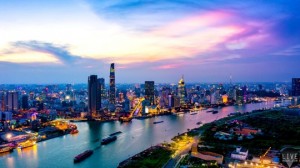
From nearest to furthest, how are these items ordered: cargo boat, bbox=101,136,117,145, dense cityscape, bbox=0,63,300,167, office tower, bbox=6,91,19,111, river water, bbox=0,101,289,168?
dense cityscape, bbox=0,63,300,167 → river water, bbox=0,101,289,168 → cargo boat, bbox=101,136,117,145 → office tower, bbox=6,91,19,111

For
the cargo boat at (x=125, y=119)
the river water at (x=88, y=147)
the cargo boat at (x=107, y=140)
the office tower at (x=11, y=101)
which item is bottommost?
the river water at (x=88, y=147)

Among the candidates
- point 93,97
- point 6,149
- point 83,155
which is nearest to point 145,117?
point 93,97

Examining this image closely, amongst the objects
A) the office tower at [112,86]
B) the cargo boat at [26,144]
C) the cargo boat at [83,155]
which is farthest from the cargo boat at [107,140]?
the office tower at [112,86]

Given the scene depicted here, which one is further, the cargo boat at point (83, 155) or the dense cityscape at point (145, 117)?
the cargo boat at point (83, 155)

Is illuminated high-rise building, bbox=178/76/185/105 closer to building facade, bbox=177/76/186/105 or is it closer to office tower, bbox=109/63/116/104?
building facade, bbox=177/76/186/105

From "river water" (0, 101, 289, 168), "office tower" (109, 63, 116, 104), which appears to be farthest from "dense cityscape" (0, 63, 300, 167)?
"river water" (0, 101, 289, 168)

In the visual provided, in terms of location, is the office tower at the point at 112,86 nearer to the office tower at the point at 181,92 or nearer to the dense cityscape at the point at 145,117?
the dense cityscape at the point at 145,117

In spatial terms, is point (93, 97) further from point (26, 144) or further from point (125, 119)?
point (26, 144)

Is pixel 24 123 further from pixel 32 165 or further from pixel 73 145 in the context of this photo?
pixel 32 165

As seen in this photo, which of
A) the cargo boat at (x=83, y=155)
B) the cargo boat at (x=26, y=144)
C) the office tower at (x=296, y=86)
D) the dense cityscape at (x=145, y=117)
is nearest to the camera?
the dense cityscape at (x=145, y=117)

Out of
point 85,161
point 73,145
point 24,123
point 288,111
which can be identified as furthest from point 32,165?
point 288,111
